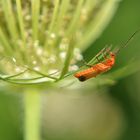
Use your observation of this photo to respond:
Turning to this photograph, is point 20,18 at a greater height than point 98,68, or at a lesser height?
greater

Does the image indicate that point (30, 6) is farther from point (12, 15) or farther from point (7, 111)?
point (7, 111)

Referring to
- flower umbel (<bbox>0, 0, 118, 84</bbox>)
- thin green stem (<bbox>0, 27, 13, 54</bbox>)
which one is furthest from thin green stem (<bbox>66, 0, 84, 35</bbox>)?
thin green stem (<bbox>0, 27, 13, 54</bbox>)

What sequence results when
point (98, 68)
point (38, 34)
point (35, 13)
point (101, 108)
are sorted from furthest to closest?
point (101, 108)
point (38, 34)
point (35, 13)
point (98, 68)

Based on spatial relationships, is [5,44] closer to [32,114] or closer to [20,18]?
[20,18]

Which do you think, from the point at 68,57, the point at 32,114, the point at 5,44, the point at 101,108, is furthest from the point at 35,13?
the point at 101,108

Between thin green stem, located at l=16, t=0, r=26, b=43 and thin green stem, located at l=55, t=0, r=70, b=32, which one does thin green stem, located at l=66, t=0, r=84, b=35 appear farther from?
thin green stem, located at l=16, t=0, r=26, b=43

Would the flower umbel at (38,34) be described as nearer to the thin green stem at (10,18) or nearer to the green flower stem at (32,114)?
the thin green stem at (10,18)
